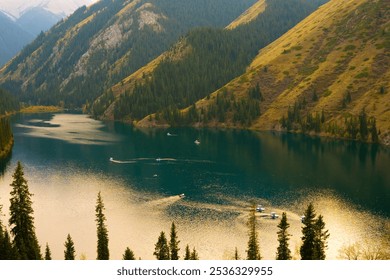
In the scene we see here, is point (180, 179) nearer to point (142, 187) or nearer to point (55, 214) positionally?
point (142, 187)

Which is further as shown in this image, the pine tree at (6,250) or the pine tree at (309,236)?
the pine tree at (309,236)

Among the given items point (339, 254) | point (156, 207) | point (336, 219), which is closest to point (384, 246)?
point (339, 254)

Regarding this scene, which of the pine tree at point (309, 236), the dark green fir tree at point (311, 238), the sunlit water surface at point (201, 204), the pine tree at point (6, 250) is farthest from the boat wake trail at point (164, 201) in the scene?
the pine tree at point (6, 250)

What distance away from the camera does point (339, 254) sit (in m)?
110

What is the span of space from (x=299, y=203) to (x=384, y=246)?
130 ft

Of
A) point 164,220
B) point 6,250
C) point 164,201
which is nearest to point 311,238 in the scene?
point 164,220

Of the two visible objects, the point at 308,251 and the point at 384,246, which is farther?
the point at 384,246

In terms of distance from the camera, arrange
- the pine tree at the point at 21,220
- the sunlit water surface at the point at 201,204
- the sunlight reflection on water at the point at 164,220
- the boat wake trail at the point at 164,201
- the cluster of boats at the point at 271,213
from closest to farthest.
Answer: the pine tree at the point at 21,220 → the sunlight reflection on water at the point at 164,220 → the sunlit water surface at the point at 201,204 → the cluster of boats at the point at 271,213 → the boat wake trail at the point at 164,201

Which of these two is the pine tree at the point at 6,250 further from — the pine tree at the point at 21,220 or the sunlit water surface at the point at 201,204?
the sunlit water surface at the point at 201,204

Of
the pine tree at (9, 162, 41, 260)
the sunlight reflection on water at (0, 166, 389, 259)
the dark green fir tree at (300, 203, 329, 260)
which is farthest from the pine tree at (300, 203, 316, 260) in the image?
the pine tree at (9, 162, 41, 260)
